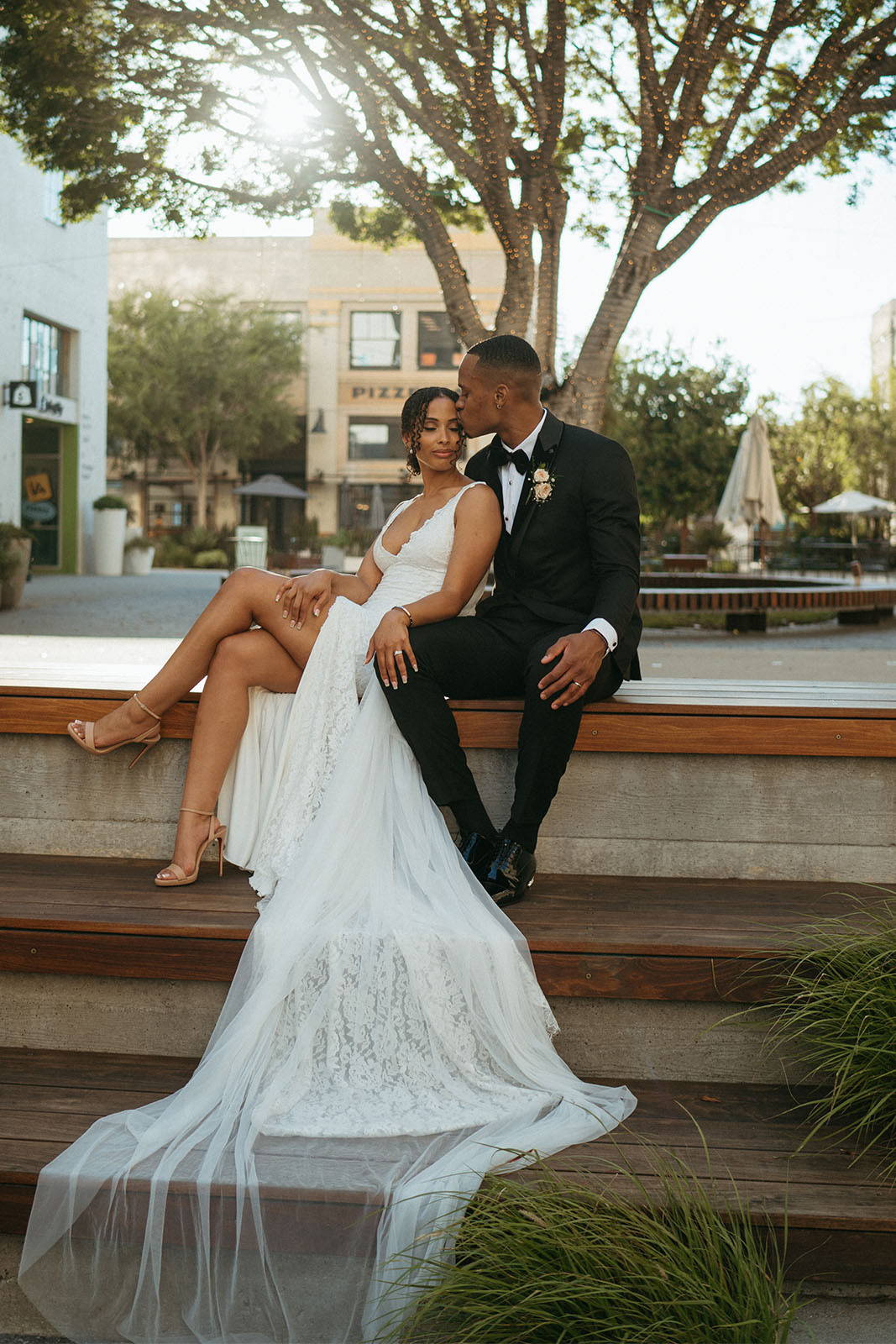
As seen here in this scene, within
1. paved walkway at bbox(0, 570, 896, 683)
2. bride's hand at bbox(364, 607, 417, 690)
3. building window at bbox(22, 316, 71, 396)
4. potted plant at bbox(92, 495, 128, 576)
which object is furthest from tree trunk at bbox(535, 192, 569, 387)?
potted plant at bbox(92, 495, 128, 576)

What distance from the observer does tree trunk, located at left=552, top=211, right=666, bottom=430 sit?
386 inches

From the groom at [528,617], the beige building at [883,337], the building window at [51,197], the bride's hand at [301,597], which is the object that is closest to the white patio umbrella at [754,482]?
the building window at [51,197]

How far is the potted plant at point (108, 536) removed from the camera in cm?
2508

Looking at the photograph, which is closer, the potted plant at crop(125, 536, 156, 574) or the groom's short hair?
the groom's short hair

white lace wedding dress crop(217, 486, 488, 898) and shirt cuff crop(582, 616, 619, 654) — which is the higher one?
shirt cuff crop(582, 616, 619, 654)

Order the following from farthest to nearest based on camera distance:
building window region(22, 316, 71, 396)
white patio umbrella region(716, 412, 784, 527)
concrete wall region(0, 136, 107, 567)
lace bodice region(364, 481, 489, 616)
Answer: building window region(22, 316, 71, 396), white patio umbrella region(716, 412, 784, 527), concrete wall region(0, 136, 107, 567), lace bodice region(364, 481, 489, 616)

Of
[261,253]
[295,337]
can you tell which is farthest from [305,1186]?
[261,253]

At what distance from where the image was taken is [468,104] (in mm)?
9492

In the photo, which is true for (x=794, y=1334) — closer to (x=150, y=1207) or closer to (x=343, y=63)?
(x=150, y=1207)

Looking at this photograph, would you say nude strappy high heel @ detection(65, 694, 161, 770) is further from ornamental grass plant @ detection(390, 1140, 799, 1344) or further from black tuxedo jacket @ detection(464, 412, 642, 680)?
ornamental grass plant @ detection(390, 1140, 799, 1344)

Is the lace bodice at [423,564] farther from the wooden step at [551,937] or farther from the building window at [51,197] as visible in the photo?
the building window at [51,197]

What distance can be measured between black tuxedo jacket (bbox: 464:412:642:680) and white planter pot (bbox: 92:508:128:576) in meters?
22.6

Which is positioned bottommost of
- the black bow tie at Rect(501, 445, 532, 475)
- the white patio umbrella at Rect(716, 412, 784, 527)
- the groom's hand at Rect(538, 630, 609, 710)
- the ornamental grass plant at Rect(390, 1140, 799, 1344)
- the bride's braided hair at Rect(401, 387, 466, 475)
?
the ornamental grass plant at Rect(390, 1140, 799, 1344)

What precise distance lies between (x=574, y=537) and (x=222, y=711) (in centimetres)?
114
